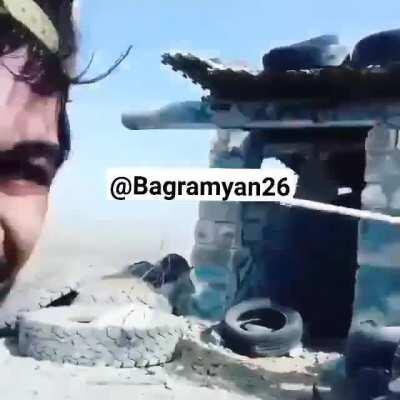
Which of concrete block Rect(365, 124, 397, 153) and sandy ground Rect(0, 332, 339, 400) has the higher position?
concrete block Rect(365, 124, 397, 153)

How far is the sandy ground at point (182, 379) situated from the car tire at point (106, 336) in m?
0.03

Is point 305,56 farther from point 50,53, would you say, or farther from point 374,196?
point 50,53

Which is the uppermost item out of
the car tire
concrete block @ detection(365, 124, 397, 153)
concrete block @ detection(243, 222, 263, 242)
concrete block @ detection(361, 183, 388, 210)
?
concrete block @ detection(365, 124, 397, 153)

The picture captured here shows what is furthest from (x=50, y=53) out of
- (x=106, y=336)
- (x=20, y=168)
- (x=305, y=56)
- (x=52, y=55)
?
(x=106, y=336)

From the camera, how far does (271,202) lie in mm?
2281

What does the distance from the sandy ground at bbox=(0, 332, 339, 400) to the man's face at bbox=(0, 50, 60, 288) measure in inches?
14.5

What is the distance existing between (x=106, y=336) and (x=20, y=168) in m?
0.66

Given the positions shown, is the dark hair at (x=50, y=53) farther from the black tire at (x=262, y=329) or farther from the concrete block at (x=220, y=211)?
the black tire at (x=262, y=329)

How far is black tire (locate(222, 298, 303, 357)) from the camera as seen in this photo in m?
2.29

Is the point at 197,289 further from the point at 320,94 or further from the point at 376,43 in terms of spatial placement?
the point at 376,43

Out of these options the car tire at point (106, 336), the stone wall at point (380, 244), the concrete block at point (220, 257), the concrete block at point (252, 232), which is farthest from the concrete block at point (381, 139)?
the car tire at point (106, 336)

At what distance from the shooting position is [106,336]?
7.58ft

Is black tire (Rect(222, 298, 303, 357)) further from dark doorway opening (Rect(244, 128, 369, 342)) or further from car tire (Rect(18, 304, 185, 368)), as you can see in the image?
car tire (Rect(18, 304, 185, 368))

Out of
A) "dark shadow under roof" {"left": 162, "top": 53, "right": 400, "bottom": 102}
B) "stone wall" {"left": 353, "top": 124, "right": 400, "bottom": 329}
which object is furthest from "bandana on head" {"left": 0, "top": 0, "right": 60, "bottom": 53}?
"stone wall" {"left": 353, "top": 124, "right": 400, "bottom": 329}
